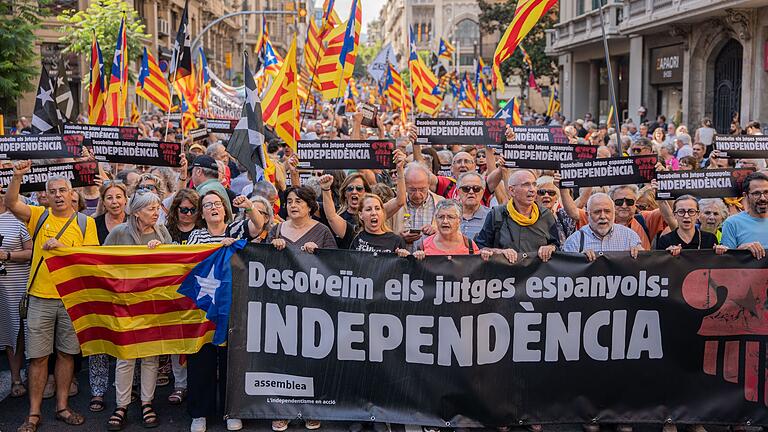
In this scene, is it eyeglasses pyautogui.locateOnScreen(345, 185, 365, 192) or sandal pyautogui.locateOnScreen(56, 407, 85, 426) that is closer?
sandal pyautogui.locateOnScreen(56, 407, 85, 426)

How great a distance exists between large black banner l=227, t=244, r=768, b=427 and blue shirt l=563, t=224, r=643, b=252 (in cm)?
37

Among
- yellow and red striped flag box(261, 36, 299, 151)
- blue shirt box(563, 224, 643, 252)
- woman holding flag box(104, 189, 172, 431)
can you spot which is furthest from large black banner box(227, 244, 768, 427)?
yellow and red striped flag box(261, 36, 299, 151)

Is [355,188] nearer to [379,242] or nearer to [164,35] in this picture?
[379,242]

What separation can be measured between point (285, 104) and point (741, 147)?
14.6ft

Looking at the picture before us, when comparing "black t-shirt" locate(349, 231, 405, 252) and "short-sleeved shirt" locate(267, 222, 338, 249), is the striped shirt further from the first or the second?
"black t-shirt" locate(349, 231, 405, 252)

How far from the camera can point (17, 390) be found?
6.98 m

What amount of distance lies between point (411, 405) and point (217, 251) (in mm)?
1717

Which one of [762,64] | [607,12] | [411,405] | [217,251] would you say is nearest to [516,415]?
[411,405]

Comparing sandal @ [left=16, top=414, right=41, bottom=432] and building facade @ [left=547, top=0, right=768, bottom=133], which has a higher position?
building facade @ [left=547, top=0, right=768, bottom=133]

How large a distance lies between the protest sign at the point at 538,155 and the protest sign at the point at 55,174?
11.4ft

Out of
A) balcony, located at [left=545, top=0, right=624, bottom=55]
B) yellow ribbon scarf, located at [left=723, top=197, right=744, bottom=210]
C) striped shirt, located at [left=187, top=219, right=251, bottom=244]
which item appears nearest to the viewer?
striped shirt, located at [left=187, top=219, right=251, bottom=244]

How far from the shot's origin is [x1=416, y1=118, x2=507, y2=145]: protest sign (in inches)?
340

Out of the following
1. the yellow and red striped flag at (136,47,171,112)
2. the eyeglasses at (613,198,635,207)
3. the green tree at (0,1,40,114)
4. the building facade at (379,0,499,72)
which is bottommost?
the eyeglasses at (613,198,635,207)

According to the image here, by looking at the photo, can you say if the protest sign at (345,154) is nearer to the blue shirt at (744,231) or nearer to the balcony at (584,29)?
the blue shirt at (744,231)
